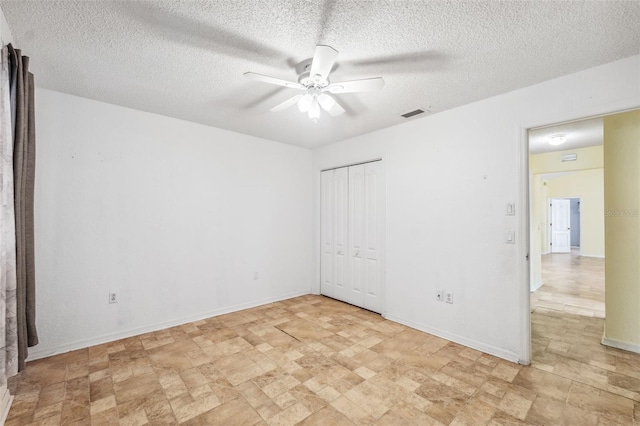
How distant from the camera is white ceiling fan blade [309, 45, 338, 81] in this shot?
1.73m

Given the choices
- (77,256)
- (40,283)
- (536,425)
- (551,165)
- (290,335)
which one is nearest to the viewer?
(536,425)

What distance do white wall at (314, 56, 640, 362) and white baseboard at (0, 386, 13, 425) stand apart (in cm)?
353

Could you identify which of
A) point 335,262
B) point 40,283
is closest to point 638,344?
point 335,262

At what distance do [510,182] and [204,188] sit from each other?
356 cm

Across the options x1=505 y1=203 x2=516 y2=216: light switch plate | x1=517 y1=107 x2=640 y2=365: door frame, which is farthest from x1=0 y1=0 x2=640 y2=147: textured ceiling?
x1=505 y1=203 x2=516 y2=216: light switch plate

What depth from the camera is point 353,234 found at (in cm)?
436

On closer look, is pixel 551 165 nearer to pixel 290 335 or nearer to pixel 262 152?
pixel 262 152

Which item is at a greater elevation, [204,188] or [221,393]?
[204,188]

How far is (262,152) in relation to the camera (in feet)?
14.3

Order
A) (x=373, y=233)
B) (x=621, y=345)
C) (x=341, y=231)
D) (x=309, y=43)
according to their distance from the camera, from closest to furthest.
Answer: (x=309, y=43), (x=621, y=345), (x=373, y=233), (x=341, y=231)

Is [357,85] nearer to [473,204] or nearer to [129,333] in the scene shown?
[473,204]

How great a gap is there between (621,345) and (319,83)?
12.9 feet

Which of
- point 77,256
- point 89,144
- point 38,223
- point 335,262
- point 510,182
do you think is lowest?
point 335,262

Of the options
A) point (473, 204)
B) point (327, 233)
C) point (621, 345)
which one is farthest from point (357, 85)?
point (621, 345)
